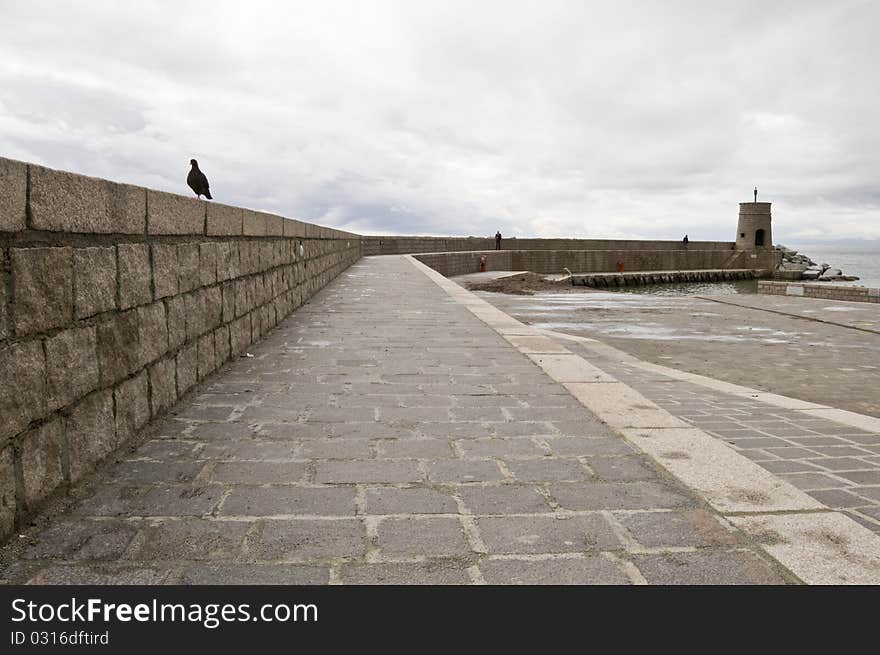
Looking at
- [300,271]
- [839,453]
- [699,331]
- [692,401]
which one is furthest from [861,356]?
[300,271]

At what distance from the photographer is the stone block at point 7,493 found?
2.35m

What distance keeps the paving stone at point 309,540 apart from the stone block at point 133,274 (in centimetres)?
173

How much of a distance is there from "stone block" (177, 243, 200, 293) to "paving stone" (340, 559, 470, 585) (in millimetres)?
2898

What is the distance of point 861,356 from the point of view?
1025 cm

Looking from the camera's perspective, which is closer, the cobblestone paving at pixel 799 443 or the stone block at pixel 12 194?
the stone block at pixel 12 194

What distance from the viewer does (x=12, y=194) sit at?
2.48 meters

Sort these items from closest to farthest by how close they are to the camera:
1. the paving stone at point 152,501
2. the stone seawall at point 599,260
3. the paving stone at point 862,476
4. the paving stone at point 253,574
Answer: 1. the paving stone at point 253,574
2. the paving stone at point 152,501
3. the paving stone at point 862,476
4. the stone seawall at point 599,260

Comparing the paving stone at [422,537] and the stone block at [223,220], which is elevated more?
the stone block at [223,220]

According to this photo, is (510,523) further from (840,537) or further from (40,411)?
(40,411)

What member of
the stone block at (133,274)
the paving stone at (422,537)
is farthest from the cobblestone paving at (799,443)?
the stone block at (133,274)

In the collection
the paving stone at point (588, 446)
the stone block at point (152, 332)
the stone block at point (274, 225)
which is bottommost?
the paving stone at point (588, 446)

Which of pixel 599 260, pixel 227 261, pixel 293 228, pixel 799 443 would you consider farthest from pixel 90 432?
pixel 599 260

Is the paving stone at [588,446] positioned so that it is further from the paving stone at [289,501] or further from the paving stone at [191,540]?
the paving stone at [191,540]

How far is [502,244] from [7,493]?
144ft
